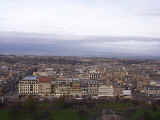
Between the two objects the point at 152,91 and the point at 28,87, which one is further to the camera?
the point at 28,87

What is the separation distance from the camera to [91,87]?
53.0 feet

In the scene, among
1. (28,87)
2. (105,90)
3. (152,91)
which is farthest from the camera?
(28,87)

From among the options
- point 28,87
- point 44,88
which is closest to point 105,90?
point 44,88

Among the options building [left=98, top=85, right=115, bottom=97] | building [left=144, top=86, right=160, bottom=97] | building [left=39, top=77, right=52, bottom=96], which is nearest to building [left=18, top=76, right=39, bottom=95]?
building [left=39, top=77, right=52, bottom=96]

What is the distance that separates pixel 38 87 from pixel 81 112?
7.11 meters

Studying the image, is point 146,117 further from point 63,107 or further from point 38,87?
point 38,87

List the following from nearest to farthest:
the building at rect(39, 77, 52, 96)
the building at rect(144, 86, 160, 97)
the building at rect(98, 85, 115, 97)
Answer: the building at rect(98, 85, 115, 97) → the building at rect(144, 86, 160, 97) → the building at rect(39, 77, 52, 96)

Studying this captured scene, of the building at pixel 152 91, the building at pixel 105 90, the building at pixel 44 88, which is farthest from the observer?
the building at pixel 44 88

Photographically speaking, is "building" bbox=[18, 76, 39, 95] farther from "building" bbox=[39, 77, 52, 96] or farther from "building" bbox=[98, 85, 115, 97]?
"building" bbox=[98, 85, 115, 97]

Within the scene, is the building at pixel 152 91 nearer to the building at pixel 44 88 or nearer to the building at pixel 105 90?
the building at pixel 105 90

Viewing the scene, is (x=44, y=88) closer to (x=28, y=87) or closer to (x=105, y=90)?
(x=28, y=87)

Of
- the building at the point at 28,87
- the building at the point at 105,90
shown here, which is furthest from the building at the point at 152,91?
the building at the point at 28,87

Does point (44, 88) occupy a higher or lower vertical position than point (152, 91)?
higher

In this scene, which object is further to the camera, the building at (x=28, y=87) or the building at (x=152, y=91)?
the building at (x=28, y=87)
